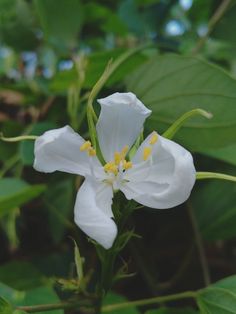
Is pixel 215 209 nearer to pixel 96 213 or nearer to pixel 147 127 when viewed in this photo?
pixel 147 127

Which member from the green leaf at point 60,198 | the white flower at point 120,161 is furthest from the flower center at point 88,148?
the green leaf at point 60,198

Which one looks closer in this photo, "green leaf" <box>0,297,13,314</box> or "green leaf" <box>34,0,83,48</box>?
"green leaf" <box>0,297,13,314</box>

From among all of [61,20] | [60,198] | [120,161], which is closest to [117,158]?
[120,161]

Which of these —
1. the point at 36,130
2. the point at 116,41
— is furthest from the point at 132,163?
the point at 116,41

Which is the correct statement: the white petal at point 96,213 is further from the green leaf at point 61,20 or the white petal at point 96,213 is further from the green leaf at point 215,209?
the green leaf at point 61,20

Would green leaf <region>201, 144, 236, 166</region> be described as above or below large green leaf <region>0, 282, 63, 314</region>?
above

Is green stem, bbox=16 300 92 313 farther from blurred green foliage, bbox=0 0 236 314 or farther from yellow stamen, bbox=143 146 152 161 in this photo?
yellow stamen, bbox=143 146 152 161

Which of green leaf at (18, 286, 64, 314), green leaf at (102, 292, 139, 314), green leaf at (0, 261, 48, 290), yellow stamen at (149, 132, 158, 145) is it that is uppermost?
yellow stamen at (149, 132, 158, 145)

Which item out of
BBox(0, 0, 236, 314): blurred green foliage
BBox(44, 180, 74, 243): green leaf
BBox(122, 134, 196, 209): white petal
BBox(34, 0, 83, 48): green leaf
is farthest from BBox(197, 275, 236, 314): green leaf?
BBox(34, 0, 83, 48): green leaf

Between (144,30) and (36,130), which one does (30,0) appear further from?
(36,130)
